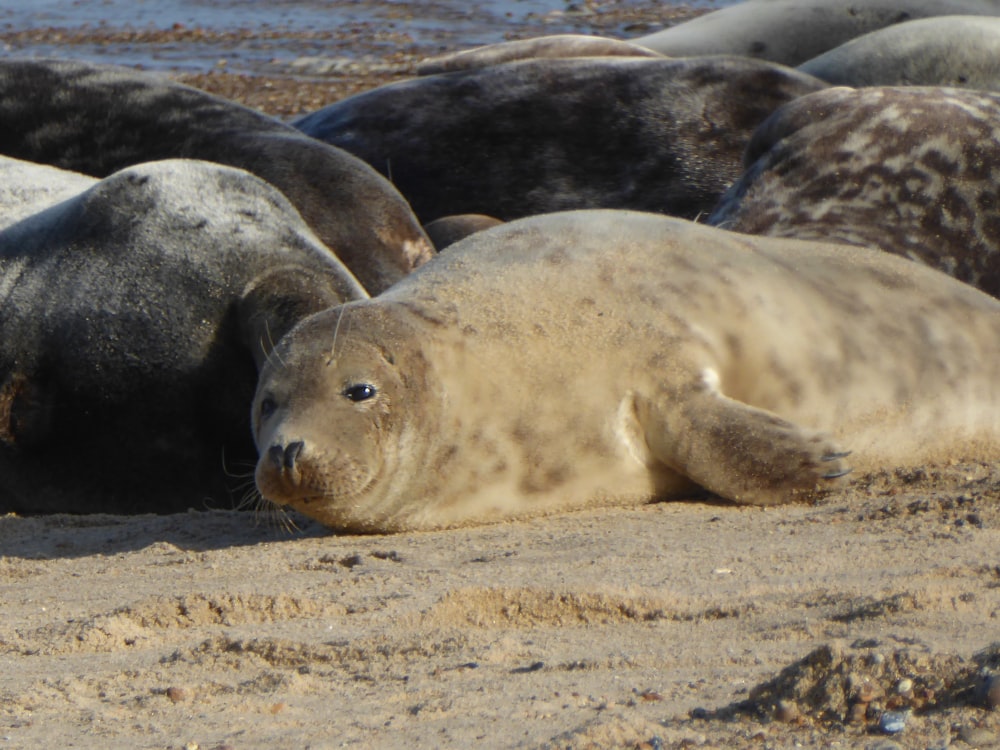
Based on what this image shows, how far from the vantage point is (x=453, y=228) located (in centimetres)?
618

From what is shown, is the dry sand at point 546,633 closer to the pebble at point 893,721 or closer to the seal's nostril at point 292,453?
the pebble at point 893,721

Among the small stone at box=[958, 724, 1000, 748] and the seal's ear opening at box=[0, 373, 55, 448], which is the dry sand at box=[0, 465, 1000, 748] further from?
the seal's ear opening at box=[0, 373, 55, 448]

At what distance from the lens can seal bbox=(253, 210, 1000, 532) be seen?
3438mm

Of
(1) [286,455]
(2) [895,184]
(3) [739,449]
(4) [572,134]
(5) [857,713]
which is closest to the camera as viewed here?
(5) [857,713]

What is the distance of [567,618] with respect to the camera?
2.72m

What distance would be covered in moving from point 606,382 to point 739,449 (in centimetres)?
33

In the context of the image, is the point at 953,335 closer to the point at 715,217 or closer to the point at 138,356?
the point at 715,217

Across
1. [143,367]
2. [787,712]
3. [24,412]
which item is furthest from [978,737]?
[24,412]

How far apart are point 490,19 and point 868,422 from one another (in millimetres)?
11841

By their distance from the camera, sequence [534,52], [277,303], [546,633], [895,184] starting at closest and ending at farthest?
[546,633], [277,303], [895,184], [534,52]

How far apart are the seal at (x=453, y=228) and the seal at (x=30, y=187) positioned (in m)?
1.26

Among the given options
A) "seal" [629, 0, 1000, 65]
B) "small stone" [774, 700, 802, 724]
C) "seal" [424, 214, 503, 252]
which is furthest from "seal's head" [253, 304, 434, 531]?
"seal" [629, 0, 1000, 65]

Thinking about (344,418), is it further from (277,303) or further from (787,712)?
(787,712)

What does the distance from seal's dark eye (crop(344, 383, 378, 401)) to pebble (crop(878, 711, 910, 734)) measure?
1625 millimetres
